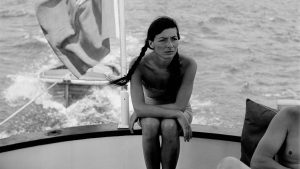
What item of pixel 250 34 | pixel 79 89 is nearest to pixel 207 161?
pixel 79 89

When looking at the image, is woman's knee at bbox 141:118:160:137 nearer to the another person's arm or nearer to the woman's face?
the woman's face

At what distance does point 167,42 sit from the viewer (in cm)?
177

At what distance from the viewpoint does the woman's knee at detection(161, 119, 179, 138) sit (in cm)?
172

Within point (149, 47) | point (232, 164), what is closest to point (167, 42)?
point (149, 47)

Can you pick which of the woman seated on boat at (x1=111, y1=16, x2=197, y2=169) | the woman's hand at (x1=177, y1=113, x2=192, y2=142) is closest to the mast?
the woman seated on boat at (x1=111, y1=16, x2=197, y2=169)

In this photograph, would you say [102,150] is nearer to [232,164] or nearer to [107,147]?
[107,147]

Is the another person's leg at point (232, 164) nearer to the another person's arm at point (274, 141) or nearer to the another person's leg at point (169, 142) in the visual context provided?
the another person's arm at point (274, 141)

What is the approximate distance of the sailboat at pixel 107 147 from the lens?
2018mm

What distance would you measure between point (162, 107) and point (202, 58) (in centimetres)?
1845

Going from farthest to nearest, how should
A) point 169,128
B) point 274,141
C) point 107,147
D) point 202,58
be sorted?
point 202,58 → point 107,147 → point 169,128 → point 274,141

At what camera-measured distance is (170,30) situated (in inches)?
69.7

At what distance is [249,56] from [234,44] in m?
1.45

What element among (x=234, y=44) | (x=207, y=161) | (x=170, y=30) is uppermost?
(x=170, y=30)

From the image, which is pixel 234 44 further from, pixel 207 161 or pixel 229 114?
pixel 207 161
